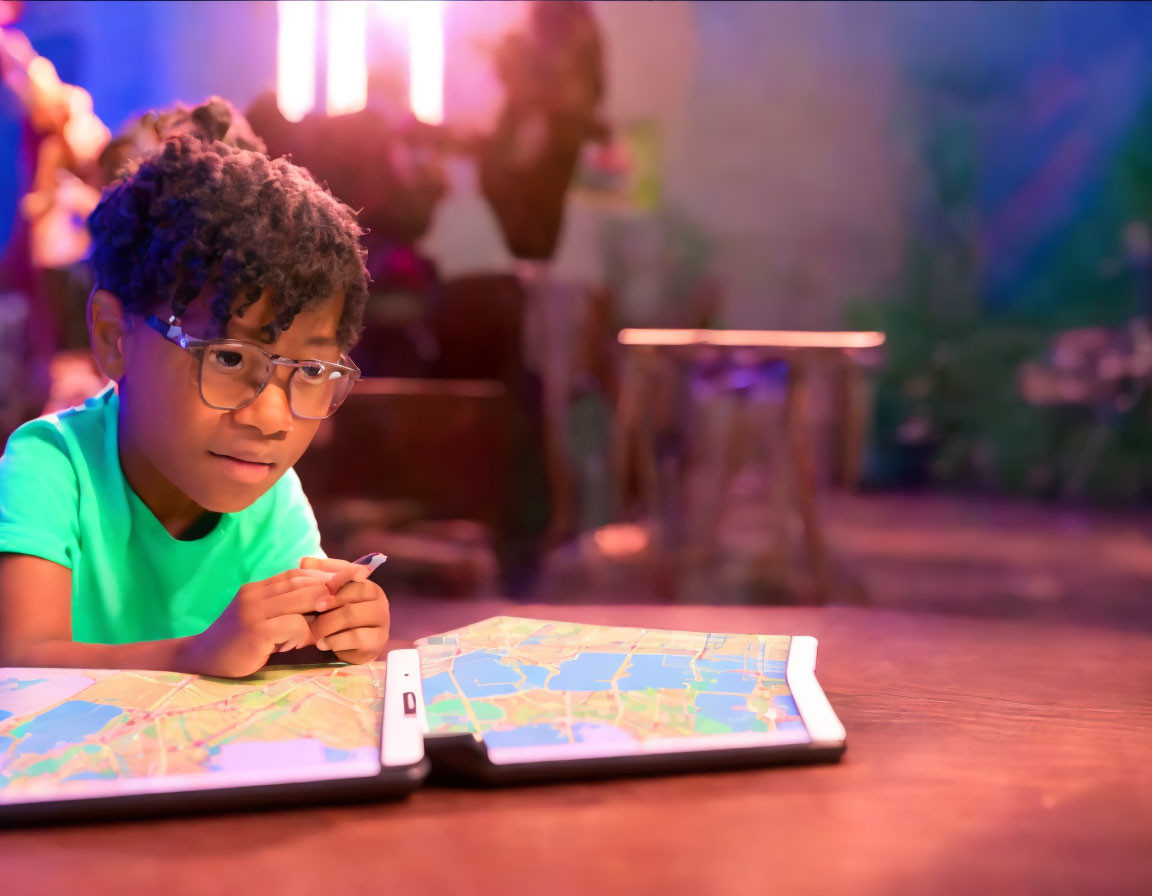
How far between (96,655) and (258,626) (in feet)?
0.52

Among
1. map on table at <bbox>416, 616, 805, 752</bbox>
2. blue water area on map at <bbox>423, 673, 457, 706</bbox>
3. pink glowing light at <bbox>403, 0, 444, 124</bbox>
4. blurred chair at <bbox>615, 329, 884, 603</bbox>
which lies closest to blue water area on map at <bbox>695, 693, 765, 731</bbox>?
map on table at <bbox>416, 616, 805, 752</bbox>

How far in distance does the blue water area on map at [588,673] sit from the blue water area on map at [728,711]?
0.17 feet

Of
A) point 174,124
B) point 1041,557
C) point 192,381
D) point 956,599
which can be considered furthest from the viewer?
point 1041,557

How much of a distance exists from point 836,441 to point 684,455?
176 cm

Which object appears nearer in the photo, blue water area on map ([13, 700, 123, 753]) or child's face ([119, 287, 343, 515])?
blue water area on map ([13, 700, 123, 753])

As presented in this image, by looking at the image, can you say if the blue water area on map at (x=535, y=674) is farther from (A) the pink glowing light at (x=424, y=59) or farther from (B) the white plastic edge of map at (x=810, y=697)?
(A) the pink glowing light at (x=424, y=59)

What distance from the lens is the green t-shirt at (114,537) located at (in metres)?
0.78

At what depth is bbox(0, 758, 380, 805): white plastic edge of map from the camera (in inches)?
16.1

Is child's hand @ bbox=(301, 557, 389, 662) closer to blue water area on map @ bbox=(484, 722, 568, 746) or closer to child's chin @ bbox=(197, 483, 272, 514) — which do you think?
child's chin @ bbox=(197, 483, 272, 514)

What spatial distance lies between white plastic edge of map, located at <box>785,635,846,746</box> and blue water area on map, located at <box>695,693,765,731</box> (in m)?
0.02

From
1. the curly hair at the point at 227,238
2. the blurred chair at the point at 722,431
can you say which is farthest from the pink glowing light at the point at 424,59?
the curly hair at the point at 227,238

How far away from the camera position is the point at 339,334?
79 cm

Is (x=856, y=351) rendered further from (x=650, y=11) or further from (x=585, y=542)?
(x=650, y=11)

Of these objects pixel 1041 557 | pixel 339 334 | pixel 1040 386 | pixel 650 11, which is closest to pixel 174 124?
pixel 339 334
